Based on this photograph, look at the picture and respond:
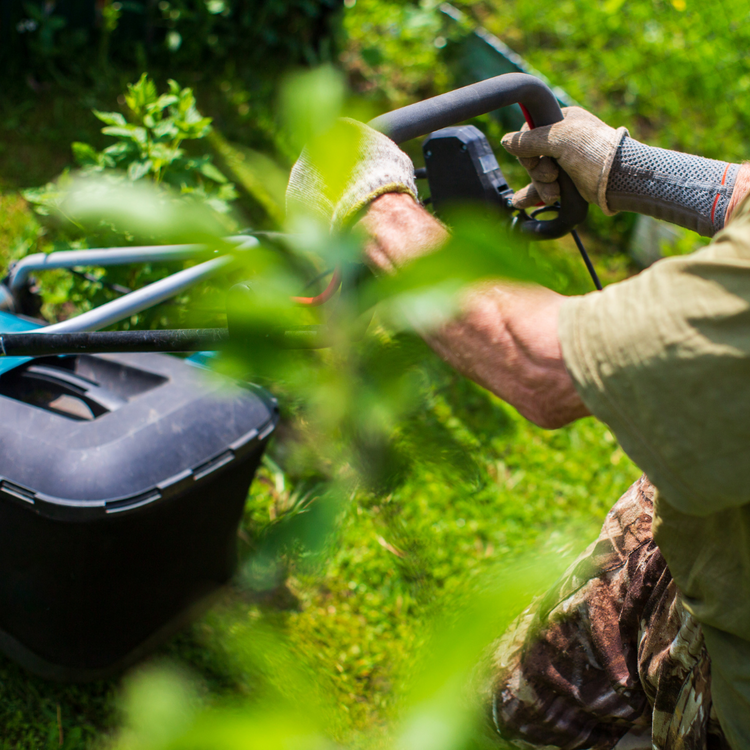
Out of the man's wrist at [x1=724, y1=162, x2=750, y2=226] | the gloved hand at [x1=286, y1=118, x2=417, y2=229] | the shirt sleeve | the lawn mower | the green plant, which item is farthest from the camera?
the green plant

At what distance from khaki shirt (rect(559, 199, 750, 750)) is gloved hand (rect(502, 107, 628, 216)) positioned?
2.00 feet

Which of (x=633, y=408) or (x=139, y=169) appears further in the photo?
(x=139, y=169)

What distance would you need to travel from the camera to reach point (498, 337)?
2.41ft

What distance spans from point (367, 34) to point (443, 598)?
4.75m

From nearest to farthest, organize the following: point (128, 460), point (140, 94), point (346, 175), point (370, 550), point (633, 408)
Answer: point (346, 175)
point (633, 408)
point (128, 460)
point (140, 94)
point (370, 550)

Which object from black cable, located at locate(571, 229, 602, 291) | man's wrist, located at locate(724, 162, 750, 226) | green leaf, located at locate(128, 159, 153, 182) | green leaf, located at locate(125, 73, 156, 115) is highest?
man's wrist, located at locate(724, 162, 750, 226)

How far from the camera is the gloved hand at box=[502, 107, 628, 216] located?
124 cm

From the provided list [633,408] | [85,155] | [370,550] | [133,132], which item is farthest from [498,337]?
[85,155]

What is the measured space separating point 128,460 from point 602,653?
3.38 feet

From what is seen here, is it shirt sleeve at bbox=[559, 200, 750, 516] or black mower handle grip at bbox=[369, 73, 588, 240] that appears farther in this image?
black mower handle grip at bbox=[369, 73, 588, 240]

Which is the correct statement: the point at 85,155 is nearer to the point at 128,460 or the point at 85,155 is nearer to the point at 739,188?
the point at 128,460

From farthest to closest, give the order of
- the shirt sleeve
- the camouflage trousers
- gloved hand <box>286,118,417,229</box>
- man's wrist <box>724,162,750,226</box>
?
man's wrist <box>724,162,750,226</box>, the camouflage trousers, the shirt sleeve, gloved hand <box>286,118,417,229</box>

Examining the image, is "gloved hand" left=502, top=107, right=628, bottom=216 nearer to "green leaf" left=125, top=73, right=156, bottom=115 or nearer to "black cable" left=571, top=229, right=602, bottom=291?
"black cable" left=571, top=229, right=602, bottom=291

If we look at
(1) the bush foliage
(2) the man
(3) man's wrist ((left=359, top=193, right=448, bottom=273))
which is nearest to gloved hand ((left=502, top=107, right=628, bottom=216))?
(2) the man
